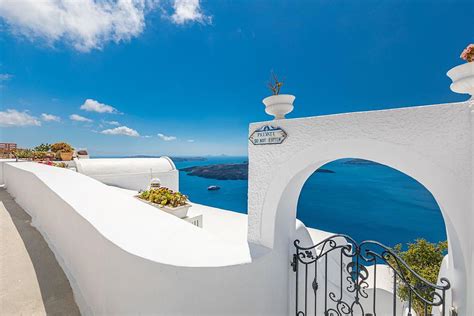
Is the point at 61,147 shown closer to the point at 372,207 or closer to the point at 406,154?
the point at 406,154

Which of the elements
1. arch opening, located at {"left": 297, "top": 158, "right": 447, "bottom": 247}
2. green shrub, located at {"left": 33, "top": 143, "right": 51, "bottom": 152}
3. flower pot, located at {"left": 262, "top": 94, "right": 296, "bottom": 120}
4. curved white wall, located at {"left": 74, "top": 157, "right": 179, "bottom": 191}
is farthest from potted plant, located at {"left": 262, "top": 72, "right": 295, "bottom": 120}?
green shrub, located at {"left": 33, "top": 143, "right": 51, "bottom": 152}

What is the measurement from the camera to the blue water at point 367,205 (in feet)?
29.8

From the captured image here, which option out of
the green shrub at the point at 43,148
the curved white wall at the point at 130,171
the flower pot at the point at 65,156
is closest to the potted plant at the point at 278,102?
the curved white wall at the point at 130,171

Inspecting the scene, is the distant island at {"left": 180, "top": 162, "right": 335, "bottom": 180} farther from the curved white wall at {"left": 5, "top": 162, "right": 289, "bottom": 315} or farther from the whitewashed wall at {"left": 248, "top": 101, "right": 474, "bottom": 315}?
the whitewashed wall at {"left": 248, "top": 101, "right": 474, "bottom": 315}

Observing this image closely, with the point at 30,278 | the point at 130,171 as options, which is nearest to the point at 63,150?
the point at 130,171

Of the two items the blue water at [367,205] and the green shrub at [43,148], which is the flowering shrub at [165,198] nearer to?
the blue water at [367,205]

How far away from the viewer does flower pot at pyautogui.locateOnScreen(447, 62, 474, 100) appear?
4.77 ft

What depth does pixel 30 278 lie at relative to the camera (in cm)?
294

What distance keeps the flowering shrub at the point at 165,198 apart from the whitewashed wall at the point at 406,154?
309 centimetres

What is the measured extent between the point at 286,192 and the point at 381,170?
506 inches

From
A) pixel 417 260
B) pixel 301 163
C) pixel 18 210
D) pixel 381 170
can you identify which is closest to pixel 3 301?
pixel 301 163

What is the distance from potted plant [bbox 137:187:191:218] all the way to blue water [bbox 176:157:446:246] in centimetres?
515

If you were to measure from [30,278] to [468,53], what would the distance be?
5461mm

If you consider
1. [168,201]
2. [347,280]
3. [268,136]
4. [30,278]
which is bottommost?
[30,278]
